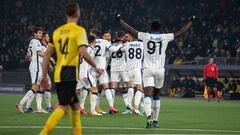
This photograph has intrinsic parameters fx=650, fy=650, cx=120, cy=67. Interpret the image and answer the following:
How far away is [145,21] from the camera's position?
44406 mm

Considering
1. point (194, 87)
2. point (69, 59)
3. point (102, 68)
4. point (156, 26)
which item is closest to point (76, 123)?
point (69, 59)

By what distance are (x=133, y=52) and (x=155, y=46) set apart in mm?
5471

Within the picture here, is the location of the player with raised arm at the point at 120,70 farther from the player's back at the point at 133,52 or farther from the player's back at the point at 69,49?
the player's back at the point at 69,49

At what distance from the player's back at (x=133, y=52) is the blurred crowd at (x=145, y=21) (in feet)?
54.5

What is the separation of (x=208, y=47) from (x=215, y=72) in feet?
19.8

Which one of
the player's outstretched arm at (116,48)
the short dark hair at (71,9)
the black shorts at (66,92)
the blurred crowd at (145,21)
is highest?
the blurred crowd at (145,21)

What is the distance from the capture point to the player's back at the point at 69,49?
1138cm

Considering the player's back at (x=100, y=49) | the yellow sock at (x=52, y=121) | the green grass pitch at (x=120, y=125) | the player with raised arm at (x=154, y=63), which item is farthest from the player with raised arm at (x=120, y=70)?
the yellow sock at (x=52, y=121)

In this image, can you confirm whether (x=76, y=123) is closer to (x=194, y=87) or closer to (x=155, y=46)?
(x=155, y=46)

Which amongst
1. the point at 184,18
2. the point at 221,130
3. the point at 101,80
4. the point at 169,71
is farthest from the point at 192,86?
the point at 221,130

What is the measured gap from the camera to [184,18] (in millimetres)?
43656

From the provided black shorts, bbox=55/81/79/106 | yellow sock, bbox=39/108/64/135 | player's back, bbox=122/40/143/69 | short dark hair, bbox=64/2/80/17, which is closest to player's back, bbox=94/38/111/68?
player's back, bbox=122/40/143/69

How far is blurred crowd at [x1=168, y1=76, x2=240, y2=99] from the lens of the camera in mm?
36250

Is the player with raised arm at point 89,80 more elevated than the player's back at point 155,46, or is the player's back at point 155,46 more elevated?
the player's back at point 155,46
